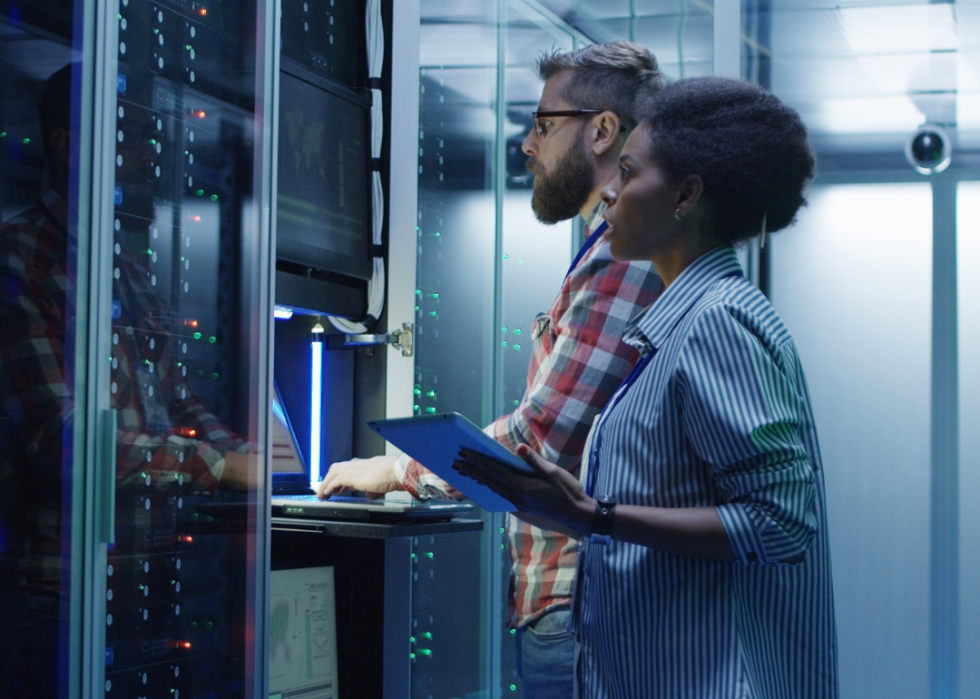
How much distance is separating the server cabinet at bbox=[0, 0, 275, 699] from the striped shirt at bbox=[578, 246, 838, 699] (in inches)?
27.5

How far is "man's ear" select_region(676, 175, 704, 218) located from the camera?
50.1 inches

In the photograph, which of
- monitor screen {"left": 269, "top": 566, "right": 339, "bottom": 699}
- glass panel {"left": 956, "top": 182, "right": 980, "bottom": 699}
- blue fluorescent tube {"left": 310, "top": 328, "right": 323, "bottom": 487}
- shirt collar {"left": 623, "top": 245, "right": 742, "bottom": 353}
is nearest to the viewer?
shirt collar {"left": 623, "top": 245, "right": 742, "bottom": 353}

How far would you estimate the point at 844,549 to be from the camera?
3412 millimetres

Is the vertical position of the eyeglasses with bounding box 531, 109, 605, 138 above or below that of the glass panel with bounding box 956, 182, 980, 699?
above

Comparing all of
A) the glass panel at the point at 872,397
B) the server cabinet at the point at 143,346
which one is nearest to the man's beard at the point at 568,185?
the server cabinet at the point at 143,346

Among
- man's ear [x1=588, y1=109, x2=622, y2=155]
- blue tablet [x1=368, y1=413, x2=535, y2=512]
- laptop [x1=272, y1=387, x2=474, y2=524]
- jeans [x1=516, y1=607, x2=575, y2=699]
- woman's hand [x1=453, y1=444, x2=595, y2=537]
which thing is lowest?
jeans [x1=516, y1=607, x2=575, y2=699]

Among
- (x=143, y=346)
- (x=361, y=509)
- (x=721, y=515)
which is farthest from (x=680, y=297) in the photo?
(x=361, y=509)

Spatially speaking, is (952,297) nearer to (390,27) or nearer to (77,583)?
(390,27)

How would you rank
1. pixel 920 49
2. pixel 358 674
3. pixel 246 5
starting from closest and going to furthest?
pixel 246 5 < pixel 358 674 < pixel 920 49

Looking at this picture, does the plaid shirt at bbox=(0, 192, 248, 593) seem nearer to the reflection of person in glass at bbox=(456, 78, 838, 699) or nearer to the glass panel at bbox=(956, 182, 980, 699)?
the reflection of person in glass at bbox=(456, 78, 838, 699)

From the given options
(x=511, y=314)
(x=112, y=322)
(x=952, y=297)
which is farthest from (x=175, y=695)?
(x=952, y=297)

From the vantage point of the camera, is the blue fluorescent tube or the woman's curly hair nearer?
the woman's curly hair

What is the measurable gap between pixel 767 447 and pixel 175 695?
1.04 m

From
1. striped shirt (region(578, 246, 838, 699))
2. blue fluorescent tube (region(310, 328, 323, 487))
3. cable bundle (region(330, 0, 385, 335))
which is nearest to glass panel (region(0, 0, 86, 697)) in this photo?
striped shirt (region(578, 246, 838, 699))
